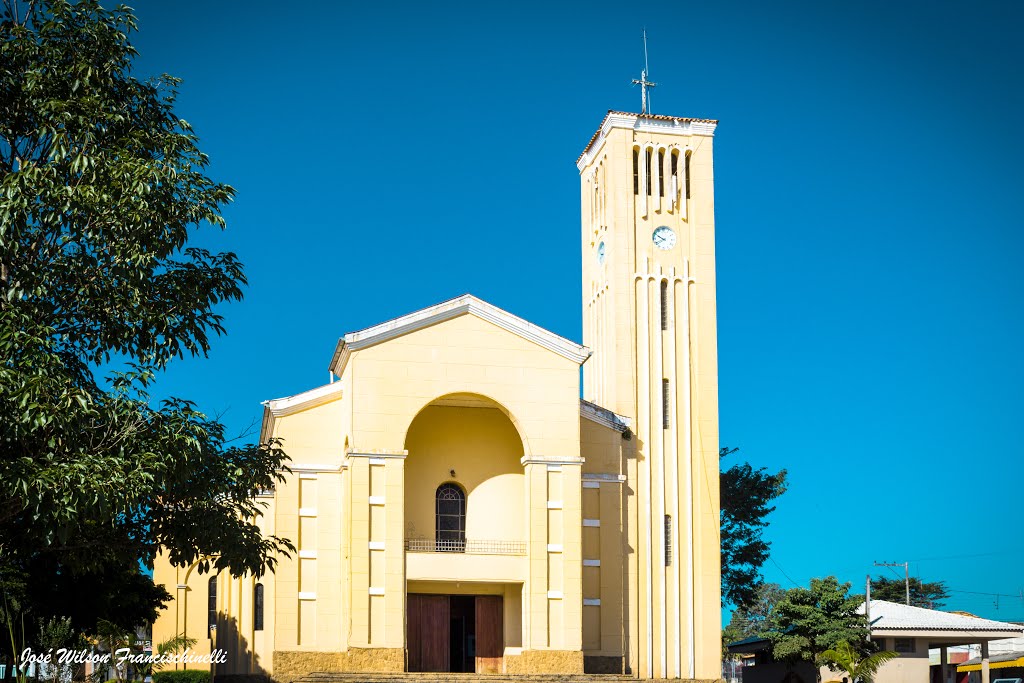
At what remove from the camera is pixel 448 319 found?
101ft

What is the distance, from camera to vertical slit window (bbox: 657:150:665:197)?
34844 mm

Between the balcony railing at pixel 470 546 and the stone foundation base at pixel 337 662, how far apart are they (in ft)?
9.93

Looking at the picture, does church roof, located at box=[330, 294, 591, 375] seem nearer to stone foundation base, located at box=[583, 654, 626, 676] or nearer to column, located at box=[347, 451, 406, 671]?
column, located at box=[347, 451, 406, 671]

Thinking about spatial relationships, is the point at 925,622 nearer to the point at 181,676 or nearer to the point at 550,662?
the point at 550,662

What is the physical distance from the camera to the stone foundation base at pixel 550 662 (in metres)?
29.3

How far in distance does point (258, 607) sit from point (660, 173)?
50.1ft

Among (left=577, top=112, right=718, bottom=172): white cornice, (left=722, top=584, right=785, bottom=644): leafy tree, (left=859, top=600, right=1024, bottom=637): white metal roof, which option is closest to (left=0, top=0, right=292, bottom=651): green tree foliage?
(left=577, top=112, right=718, bottom=172): white cornice

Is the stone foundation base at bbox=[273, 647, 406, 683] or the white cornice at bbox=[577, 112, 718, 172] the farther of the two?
the white cornice at bbox=[577, 112, 718, 172]

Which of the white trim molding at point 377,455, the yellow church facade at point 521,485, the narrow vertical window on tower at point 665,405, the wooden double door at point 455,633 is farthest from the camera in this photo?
the narrow vertical window on tower at point 665,405

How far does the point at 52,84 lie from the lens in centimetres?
1955

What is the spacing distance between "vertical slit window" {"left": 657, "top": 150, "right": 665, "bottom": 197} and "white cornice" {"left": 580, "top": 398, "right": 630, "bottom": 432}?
20.3 ft

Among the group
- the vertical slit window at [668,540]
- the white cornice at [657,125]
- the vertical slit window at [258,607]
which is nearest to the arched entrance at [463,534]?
the vertical slit window at [258,607]

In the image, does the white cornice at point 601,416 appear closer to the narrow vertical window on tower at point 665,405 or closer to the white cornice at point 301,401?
the narrow vertical window on tower at point 665,405

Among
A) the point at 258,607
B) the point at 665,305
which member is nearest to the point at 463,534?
the point at 258,607
